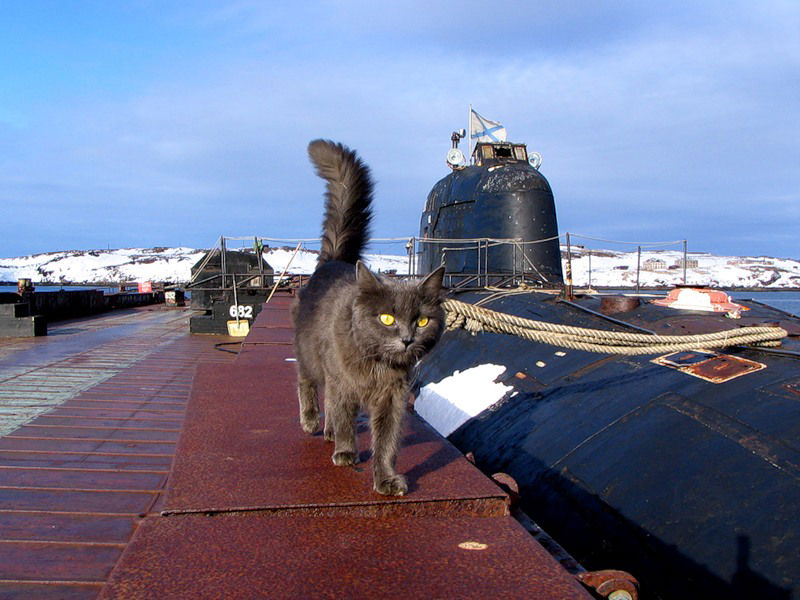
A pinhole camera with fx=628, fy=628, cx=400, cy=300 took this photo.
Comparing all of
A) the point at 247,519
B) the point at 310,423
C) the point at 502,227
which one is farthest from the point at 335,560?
the point at 502,227

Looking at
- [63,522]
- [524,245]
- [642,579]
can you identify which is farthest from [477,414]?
[524,245]

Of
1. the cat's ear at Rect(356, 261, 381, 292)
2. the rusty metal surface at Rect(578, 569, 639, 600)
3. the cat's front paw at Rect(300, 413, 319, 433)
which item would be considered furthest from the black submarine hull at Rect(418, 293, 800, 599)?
the cat's ear at Rect(356, 261, 381, 292)

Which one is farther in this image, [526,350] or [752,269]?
[752,269]

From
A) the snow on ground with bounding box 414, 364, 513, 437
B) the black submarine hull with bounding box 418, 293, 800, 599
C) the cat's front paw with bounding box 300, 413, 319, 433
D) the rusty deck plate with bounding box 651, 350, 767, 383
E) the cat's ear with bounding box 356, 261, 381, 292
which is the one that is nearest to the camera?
the cat's ear with bounding box 356, 261, 381, 292

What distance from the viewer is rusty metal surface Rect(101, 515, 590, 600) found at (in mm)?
1918

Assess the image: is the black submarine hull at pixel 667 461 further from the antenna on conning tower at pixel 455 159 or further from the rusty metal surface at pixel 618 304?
the antenna on conning tower at pixel 455 159

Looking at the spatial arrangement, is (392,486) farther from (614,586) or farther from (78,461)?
(78,461)

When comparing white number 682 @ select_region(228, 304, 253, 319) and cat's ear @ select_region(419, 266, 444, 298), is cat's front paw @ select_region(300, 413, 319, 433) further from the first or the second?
Result: white number 682 @ select_region(228, 304, 253, 319)

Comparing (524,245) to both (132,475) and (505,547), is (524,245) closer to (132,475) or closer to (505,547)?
(132,475)

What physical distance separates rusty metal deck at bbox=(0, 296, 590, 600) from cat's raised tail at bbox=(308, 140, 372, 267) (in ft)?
4.03

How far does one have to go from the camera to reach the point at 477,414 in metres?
6.71

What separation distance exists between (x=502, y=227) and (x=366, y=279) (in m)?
10.9

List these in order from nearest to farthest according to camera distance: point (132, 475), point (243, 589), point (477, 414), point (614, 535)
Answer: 1. point (243, 589)
2. point (614, 535)
3. point (132, 475)
4. point (477, 414)

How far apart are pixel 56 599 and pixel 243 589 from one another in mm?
948
